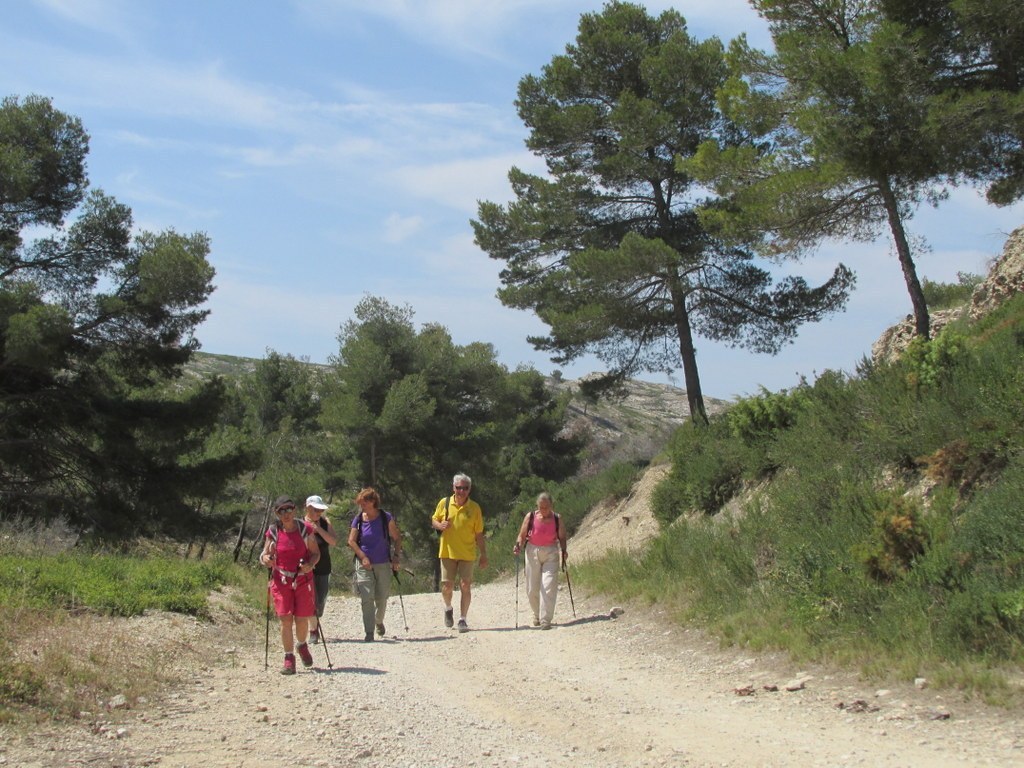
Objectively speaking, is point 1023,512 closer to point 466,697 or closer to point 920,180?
point 466,697

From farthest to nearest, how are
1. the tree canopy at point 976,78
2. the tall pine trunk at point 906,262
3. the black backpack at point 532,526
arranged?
the tall pine trunk at point 906,262 → the tree canopy at point 976,78 → the black backpack at point 532,526

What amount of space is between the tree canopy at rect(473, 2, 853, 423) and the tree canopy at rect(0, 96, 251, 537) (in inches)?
375

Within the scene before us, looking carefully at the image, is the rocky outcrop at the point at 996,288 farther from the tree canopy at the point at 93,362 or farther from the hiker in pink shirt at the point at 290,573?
the tree canopy at the point at 93,362

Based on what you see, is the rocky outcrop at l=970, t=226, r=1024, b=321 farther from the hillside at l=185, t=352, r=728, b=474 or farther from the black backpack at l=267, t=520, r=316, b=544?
the hillside at l=185, t=352, r=728, b=474

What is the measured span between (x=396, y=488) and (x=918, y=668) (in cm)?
2784

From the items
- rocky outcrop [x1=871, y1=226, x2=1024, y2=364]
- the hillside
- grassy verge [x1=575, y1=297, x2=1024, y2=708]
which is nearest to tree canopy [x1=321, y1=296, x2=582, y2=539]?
the hillside

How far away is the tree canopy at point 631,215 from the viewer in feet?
76.0

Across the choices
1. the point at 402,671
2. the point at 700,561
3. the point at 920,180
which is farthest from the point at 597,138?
the point at 402,671

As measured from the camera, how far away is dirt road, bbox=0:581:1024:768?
504cm

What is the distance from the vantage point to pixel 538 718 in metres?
6.19

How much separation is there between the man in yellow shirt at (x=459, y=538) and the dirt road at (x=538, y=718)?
7.44ft

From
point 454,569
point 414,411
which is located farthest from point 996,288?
point 414,411

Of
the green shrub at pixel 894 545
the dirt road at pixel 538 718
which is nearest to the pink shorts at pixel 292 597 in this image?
the dirt road at pixel 538 718

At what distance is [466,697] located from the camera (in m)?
6.99
